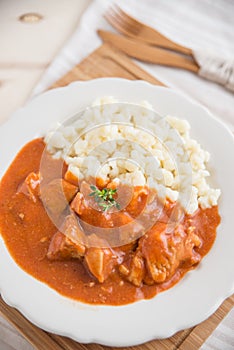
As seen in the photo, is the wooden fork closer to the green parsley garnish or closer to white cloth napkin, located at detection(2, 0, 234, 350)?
white cloth napkin, located at detection(2, 0, 234, 350)

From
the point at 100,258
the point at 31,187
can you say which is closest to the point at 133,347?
the point at 100,258

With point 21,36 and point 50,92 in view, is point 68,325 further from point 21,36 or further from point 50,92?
point 21,36

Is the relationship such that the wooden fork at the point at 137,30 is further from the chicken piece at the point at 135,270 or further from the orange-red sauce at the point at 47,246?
the chicken piece at the point at 135,270

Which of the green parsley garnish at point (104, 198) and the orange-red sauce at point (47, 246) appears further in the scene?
the green parsley garnish at point (104, 198)

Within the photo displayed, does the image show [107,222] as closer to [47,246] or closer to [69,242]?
[69,242]

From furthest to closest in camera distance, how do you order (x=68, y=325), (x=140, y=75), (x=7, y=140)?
(x=140, y=75), (x=7, y=140), (x=68, y=325)

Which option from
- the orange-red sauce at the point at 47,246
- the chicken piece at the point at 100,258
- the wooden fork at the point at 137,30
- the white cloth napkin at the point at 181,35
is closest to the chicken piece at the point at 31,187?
the orange-red sauce at the point at 47,246

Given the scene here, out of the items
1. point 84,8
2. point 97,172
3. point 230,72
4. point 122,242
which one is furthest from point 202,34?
point 122,242
